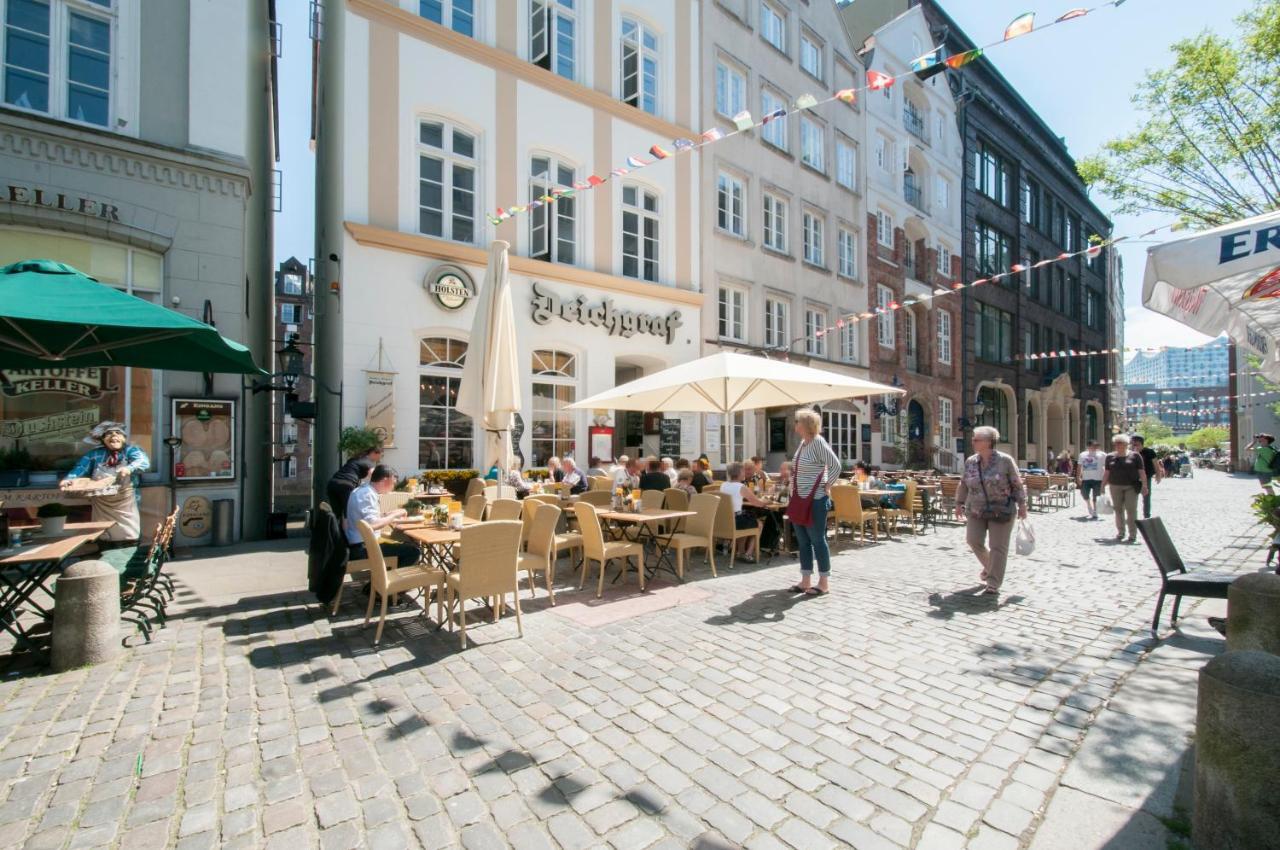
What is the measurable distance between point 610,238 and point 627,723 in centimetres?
1219

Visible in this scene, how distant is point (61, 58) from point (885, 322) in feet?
71.5

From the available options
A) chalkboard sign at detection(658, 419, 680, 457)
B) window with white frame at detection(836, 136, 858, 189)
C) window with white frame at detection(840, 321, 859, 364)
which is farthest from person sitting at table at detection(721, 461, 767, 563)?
window with white frame at detection(836, 136, 858, 189)

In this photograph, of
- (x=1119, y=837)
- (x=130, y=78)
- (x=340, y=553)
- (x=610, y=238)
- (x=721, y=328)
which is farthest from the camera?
(x=721, y=328)

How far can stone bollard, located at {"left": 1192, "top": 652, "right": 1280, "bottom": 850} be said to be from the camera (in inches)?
86.1

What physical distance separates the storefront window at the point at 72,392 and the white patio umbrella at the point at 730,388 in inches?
257

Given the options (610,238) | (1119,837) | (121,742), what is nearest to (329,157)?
(610,238)

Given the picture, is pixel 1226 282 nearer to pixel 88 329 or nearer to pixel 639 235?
pixel 88 329

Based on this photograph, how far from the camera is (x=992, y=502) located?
629 centimetres

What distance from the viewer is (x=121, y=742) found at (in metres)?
3.26

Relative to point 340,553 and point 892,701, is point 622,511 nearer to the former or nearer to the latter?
point 340,553

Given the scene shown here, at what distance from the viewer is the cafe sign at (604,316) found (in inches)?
500

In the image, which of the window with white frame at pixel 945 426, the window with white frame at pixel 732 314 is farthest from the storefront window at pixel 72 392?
the window with white frame at pixel 945 426

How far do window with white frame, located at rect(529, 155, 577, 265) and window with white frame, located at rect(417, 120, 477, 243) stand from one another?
1.28 m

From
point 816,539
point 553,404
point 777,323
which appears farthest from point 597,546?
point 777,323
